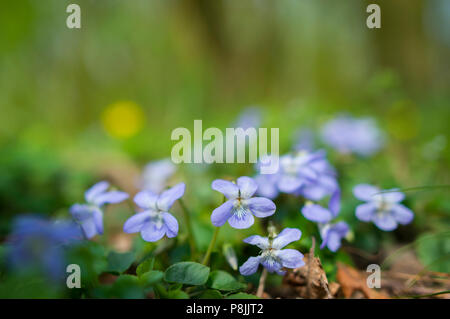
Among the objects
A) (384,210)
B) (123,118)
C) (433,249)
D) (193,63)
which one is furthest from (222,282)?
(193,63)

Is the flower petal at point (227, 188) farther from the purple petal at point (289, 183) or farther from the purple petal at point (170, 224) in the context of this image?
the purple petal at point (289, 183)

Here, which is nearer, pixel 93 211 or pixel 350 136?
pixel 93 211

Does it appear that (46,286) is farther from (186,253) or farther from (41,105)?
(41,105)

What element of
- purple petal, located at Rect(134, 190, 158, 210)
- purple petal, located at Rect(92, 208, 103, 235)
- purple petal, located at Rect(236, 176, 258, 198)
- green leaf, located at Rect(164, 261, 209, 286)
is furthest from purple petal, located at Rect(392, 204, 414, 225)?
purple petal, located at Rect(92, 208, 103, 235)

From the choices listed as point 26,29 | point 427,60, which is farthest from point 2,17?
point 427,60

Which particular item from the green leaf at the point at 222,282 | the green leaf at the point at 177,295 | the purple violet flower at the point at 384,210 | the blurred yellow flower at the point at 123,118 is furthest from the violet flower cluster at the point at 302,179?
the blurred yellow flower at the point at 123,118

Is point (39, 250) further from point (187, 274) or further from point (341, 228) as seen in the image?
point (341, 228)
